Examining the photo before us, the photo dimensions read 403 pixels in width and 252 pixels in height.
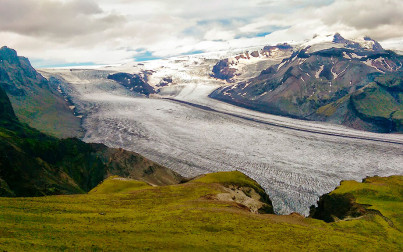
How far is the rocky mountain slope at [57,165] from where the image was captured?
2586 inches

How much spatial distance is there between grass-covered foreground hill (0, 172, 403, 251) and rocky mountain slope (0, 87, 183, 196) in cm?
2451

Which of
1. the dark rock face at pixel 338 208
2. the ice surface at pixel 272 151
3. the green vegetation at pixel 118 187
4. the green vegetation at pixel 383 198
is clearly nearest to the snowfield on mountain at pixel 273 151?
the ice surface at pixel 272 151

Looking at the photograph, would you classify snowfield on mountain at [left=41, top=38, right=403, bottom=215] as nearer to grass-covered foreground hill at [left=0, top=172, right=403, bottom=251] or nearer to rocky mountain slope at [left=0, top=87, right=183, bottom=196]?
rocky mountain slope at [left=0, top=87, right=183, bottom=196]

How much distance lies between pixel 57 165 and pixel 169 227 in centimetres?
7155

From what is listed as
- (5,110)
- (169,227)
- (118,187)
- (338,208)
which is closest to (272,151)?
(338,208)

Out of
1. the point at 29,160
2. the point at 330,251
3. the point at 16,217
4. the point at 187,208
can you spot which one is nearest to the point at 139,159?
the point at 29,160

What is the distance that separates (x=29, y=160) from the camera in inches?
3014

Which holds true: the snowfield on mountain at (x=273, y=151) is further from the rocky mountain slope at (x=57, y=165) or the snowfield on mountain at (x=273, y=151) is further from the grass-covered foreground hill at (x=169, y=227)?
the grass-covered foreground hill at (x=169, y=227)

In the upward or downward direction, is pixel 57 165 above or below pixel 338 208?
above

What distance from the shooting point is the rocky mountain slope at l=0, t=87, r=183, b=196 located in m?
65.7

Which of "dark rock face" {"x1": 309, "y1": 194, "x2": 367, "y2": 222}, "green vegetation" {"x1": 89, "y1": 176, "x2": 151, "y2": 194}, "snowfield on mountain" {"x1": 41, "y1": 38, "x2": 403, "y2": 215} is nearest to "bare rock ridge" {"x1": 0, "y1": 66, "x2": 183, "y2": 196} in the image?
"green vegetation" {"x1": 89, "y1": 176, "x2": 151, "y2": 194}

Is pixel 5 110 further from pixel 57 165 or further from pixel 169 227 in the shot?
pixel 169 227

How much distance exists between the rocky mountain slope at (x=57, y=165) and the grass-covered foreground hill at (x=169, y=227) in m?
24.5

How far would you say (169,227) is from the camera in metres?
34.4
